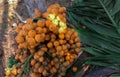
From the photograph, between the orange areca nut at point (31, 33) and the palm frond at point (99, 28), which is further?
the palm frond at point (99, 28)

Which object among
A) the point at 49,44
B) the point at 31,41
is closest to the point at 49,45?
the point at 49,44

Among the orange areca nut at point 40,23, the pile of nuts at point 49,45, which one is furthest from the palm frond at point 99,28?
the orange areca nut at point 40,23

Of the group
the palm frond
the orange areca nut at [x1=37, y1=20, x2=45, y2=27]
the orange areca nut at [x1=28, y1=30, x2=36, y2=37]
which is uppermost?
the orange areca nut at [x1=37, y1=20, x2=45, y2=27]

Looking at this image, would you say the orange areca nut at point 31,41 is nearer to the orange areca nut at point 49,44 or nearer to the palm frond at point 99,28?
the orange areca nut at point 49,44

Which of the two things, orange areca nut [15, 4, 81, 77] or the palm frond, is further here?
the palm frond

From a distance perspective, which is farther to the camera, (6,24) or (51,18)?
(6,24)

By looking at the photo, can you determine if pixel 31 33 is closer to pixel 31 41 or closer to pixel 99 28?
pixel 31 41

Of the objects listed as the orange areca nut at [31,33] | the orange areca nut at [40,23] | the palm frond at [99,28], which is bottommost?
the palm frond at [99,28]

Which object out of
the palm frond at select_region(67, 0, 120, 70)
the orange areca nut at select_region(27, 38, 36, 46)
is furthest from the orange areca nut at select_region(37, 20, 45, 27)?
the palm frond at select_region(67, 0, 120, 70)

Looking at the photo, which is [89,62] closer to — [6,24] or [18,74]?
[18,74]

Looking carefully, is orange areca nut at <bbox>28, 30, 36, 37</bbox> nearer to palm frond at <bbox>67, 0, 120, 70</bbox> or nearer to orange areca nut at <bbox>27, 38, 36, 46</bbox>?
orange areca nut at <bbox>27, 38, 36, 46</bbox>

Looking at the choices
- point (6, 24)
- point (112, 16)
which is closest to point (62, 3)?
point (6, 24)
